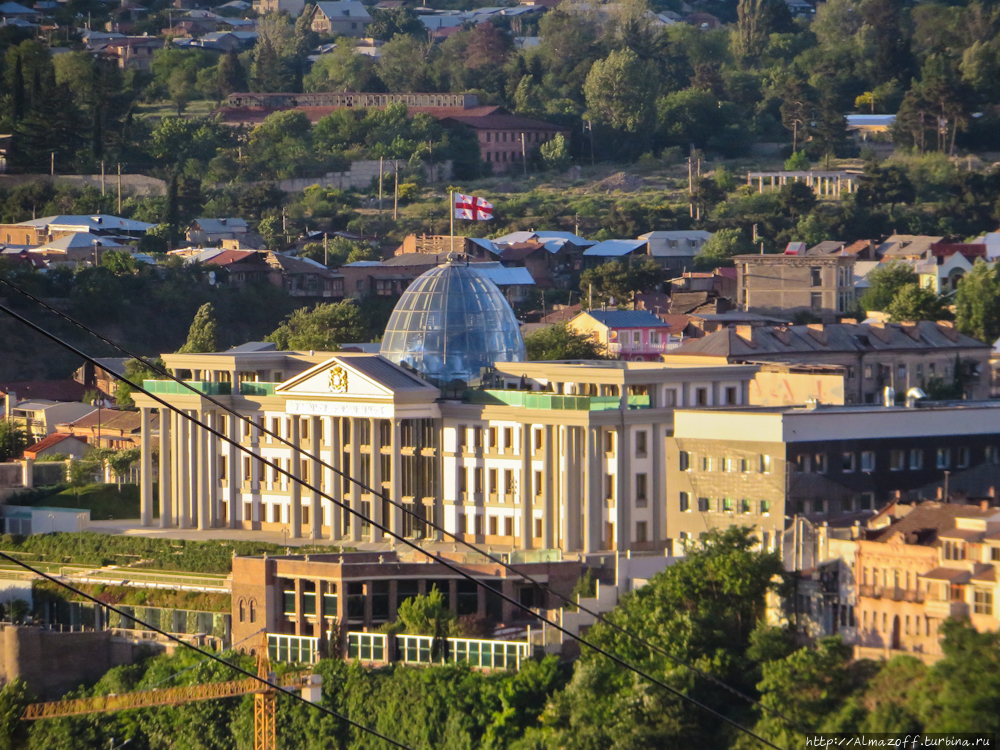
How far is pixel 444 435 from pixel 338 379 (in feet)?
11.3

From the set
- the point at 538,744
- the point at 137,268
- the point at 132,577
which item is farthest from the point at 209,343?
the point at 538,744

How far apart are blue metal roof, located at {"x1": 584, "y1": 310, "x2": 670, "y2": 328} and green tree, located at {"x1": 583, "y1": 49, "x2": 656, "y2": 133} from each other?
192 ft

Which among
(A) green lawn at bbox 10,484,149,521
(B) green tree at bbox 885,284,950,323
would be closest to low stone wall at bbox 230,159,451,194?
(B) green tree at bbox 885,284,950,323

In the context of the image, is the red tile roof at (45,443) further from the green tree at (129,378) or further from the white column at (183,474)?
the white column at (183,474)

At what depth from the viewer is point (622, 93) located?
15638 cm

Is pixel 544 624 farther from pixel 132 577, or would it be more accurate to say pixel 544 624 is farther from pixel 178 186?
pixel 178 186

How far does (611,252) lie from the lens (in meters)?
128

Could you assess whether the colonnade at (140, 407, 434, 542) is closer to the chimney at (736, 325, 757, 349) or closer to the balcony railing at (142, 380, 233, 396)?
the balcony railing at (142, 380, 233, 396)

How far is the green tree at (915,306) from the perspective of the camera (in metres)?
100

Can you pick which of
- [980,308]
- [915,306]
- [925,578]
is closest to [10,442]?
[915,306]

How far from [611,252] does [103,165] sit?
111ft

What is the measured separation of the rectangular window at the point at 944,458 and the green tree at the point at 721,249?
59286 mm

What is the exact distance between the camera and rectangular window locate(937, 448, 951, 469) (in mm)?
65062

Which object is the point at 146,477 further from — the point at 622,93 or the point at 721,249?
the point at 622,93
